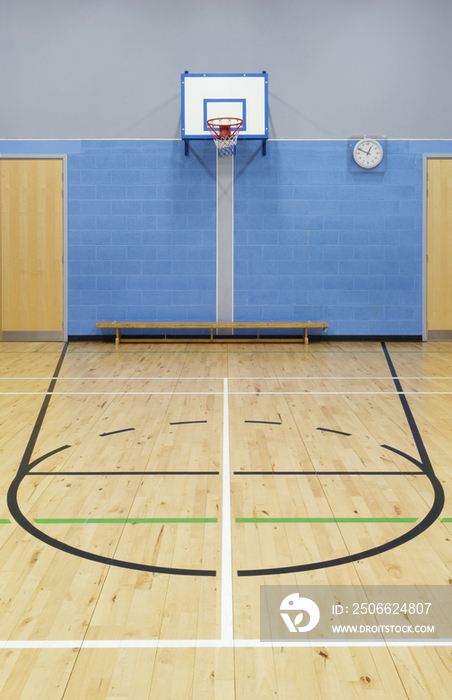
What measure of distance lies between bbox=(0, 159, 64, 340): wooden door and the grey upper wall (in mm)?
636

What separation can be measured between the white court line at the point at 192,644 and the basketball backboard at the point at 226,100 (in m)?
7.29

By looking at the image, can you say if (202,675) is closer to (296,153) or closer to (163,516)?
(163,516)

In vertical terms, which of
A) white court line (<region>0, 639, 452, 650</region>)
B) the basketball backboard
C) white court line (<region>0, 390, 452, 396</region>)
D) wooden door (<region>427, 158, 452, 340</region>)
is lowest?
white court line (<region>0, 639, 452, 650</region>)

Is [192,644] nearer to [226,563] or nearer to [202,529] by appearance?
[226,563]

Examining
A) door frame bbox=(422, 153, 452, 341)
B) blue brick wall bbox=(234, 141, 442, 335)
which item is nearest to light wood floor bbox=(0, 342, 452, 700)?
blue brick wall bbox=(234, 141, 442, 335)

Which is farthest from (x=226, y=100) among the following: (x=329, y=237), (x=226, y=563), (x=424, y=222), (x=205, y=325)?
(x=226, y=563)

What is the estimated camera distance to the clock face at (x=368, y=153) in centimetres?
844

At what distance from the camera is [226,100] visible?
8008 millimetres

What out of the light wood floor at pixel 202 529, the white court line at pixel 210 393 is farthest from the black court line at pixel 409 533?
the white court line at pixel 210 393

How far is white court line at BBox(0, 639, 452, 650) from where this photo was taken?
72.3 inches

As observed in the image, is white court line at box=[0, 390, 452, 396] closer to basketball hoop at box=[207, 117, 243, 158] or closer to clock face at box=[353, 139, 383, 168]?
basketball hoop at box=[207, 117, 243, 158]

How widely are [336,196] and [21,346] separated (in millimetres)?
5046

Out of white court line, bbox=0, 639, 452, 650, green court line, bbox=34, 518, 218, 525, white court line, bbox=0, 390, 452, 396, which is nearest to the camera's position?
white court line, bbox=0, 639, 452, 650

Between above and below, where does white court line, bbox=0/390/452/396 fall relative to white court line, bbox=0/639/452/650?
above
